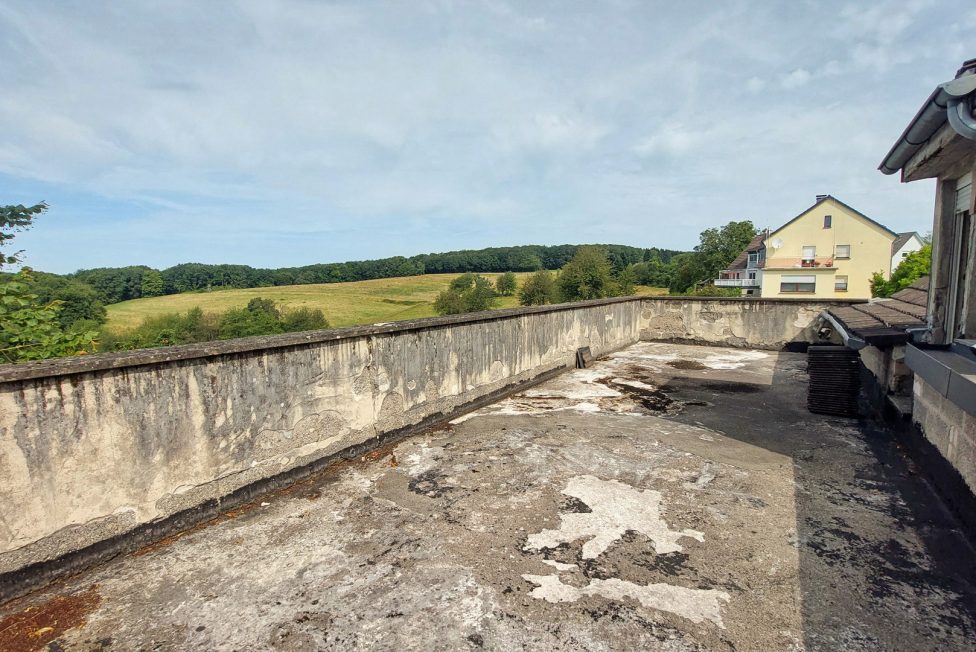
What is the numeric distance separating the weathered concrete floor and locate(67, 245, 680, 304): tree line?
4905 centimetres

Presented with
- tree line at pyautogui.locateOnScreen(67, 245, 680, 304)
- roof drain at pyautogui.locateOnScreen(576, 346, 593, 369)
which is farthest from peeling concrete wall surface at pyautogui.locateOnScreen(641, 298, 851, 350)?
tree line at pyautogui.locateOnScreen(67, 245, 680, 304)

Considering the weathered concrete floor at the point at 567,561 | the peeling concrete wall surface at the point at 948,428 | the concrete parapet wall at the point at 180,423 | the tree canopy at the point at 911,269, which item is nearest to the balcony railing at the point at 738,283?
the tree canopy at the point at 911,269

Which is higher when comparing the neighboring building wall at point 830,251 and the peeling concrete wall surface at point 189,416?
the neighboring building wall at point 830,251

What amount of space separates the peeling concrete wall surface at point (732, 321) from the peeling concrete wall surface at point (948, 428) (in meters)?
7.74

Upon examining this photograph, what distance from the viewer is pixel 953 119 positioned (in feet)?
9.00

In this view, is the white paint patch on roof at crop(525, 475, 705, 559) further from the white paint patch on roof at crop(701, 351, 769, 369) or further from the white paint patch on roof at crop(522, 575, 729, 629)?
the white paint patch on roof at crop(701, 351, 769, 369)

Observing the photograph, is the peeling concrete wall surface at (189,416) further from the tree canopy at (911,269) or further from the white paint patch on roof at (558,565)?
the tree canopy at (911,269)

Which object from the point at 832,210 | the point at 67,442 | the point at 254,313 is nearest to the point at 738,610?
the point at 67,442

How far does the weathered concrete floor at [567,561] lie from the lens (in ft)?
7.18

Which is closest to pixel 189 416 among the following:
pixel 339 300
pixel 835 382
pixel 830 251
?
pixel 835 382

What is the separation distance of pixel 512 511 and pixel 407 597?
109 centimetres

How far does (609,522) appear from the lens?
125 inches

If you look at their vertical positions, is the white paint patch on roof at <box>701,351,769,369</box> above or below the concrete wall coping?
below

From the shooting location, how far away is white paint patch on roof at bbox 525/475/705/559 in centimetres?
291
